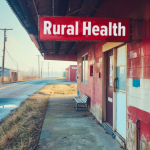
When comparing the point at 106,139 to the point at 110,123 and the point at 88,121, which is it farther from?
→ the point at 88,121

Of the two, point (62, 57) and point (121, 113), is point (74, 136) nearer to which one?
point (121, 113)

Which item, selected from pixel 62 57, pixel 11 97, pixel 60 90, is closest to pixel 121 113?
pixel 11 97

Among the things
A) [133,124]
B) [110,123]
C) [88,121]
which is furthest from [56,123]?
[133,124]

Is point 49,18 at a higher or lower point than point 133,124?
higher

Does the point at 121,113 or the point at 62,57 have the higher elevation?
the point at 62,57

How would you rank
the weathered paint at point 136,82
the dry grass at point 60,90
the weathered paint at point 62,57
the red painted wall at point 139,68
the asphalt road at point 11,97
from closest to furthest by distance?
1. the red painted wall at point 139,68
2. the weathered paint at point 136,82
3. the asphalt road at point 11,97
4. the weathered paint at point 62,57
5. the dry grass at point 60,90

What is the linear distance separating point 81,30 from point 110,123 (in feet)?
10.8

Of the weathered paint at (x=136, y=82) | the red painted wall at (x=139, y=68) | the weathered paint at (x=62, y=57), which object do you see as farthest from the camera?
the weathered paint at (x=62, y=57)

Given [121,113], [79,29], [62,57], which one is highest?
[62,57]

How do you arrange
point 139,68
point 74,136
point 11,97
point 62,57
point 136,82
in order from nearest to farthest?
point 139,68 → point 136,82 → point 74,136 → point 11,97 → point 62,57

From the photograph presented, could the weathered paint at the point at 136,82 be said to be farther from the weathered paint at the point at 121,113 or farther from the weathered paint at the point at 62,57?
the weathered paint at the point at 62,57

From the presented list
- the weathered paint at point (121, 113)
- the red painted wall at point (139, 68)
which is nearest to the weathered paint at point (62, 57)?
the weathered paint at point (121, 113)

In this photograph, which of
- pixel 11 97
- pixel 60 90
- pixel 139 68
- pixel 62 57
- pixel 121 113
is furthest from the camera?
pixel 60 90

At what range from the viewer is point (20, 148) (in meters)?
3.72
